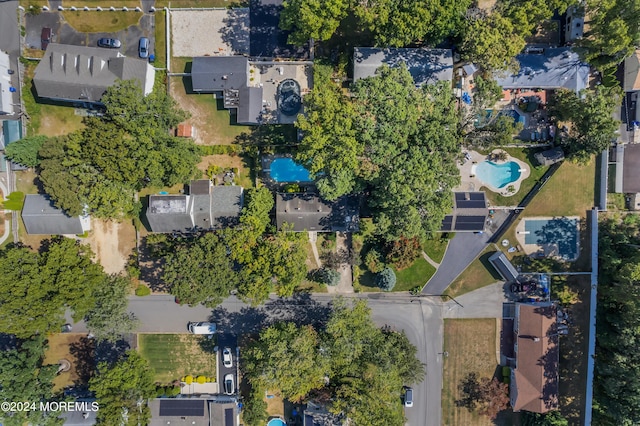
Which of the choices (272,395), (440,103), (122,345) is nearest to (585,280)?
(440,103)

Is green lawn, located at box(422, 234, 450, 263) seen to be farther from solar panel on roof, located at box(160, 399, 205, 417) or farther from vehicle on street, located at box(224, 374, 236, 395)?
solar panel on roof, located at box(160, 399, 205, 417)

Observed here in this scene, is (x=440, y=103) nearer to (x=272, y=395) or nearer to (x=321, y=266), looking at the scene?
(x=321, y=266)

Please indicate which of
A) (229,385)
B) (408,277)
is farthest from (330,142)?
(229,385)

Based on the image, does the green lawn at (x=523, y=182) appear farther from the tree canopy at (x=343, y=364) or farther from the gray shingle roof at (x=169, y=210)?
the gray shingle roof at (x=169, y=210)

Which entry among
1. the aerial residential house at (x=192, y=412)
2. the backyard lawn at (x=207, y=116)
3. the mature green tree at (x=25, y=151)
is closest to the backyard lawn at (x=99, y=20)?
the backyard lawn at (x=207, y=116)

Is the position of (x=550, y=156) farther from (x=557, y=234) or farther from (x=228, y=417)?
(x=228, y=417)
